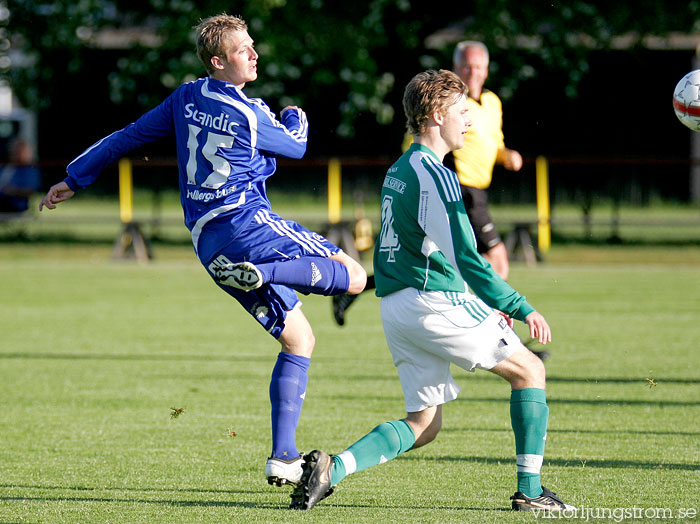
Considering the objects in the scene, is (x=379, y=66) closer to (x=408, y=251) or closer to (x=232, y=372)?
(x=232, y=372)

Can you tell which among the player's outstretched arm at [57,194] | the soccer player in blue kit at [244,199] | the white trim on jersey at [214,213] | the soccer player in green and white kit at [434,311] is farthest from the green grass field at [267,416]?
the player's outstretched arm at [57,194]

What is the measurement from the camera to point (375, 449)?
455 cm

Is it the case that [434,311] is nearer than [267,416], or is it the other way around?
[434,311]

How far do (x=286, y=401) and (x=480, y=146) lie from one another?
4176mm

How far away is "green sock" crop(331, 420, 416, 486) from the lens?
14.8ft

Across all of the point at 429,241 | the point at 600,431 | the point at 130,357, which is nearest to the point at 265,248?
the point at 429,241

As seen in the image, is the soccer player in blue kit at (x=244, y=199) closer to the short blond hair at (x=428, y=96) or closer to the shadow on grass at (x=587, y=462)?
the short blond hair at (x=428, y=96)

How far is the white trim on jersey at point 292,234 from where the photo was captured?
16.2 ft

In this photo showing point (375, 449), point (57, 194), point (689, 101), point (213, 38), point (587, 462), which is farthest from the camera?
point (689, 101)

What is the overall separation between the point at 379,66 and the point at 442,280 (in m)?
18.1

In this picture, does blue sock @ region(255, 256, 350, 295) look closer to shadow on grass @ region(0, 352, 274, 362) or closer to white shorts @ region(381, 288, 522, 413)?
white shorts @ region(381, 288, 522, 413)

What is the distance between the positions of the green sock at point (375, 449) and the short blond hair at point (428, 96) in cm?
123

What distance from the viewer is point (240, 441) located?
Result: 20.1 ft

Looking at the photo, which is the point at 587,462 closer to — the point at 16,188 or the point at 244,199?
the point at 244,199
